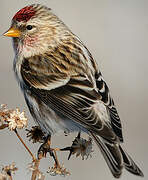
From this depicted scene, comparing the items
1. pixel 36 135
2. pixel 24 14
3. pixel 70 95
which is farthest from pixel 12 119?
pixel 24 14

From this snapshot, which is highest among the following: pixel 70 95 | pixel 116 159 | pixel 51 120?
pixel 70 95

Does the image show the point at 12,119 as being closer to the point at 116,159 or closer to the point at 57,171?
the point at 57,171

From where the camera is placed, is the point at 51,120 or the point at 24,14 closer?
the point at 51,120

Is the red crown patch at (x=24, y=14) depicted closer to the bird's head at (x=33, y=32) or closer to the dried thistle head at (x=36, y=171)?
the bird's head at (x=33, y=32)

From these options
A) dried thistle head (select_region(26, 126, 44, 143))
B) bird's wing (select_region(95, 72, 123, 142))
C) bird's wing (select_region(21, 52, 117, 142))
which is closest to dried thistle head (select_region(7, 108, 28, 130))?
dried thistle head (select_region(26, 126, 44, 143))

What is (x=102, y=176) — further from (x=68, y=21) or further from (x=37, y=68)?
(x=68, y=21)

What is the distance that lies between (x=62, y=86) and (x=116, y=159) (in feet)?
1.81

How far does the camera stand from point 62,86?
3104 mm

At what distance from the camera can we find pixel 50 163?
4.84m

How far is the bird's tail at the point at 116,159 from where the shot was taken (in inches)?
109

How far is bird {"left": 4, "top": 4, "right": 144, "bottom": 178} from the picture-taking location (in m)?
2.94

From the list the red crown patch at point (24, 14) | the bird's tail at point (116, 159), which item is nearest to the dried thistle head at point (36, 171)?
the bird's tail at point (116, 159)

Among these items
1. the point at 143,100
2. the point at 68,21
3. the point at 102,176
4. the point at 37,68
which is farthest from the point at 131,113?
the point at 37,68

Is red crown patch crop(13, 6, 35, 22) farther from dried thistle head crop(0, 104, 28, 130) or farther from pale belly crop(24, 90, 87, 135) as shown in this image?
dried thistle head crop(0, 104, 28, 130)
